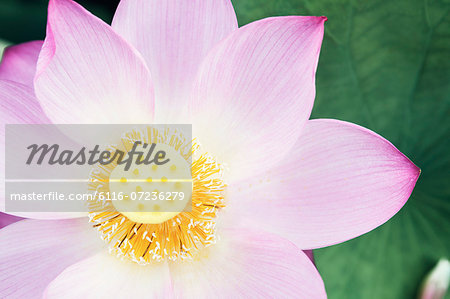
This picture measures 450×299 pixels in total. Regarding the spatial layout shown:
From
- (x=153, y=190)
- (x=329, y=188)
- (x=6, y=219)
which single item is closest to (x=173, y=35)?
(x=153, y=190)

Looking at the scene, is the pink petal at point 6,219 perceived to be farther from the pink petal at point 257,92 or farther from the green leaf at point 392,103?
the green leaf at point 392,103

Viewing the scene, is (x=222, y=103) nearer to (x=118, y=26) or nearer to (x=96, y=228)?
(x=118, y=26)

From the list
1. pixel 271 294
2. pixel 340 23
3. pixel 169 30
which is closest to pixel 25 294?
pixel 271 294

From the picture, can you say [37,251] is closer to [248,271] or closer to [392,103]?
[248,271]

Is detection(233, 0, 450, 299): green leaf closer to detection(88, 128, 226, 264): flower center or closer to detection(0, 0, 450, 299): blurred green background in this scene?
detection(0, 0, 450, 299): blurred green background

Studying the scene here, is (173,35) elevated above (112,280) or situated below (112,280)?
above

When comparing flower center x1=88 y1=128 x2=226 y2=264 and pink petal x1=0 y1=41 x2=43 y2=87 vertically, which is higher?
pink petal x1=0 y1=41 x2=43 y2=87

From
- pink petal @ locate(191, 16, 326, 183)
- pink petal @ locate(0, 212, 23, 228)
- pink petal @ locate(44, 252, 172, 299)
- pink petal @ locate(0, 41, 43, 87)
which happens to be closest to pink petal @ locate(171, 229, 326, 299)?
pink petal @ locate(44, 252, 172, 299)
